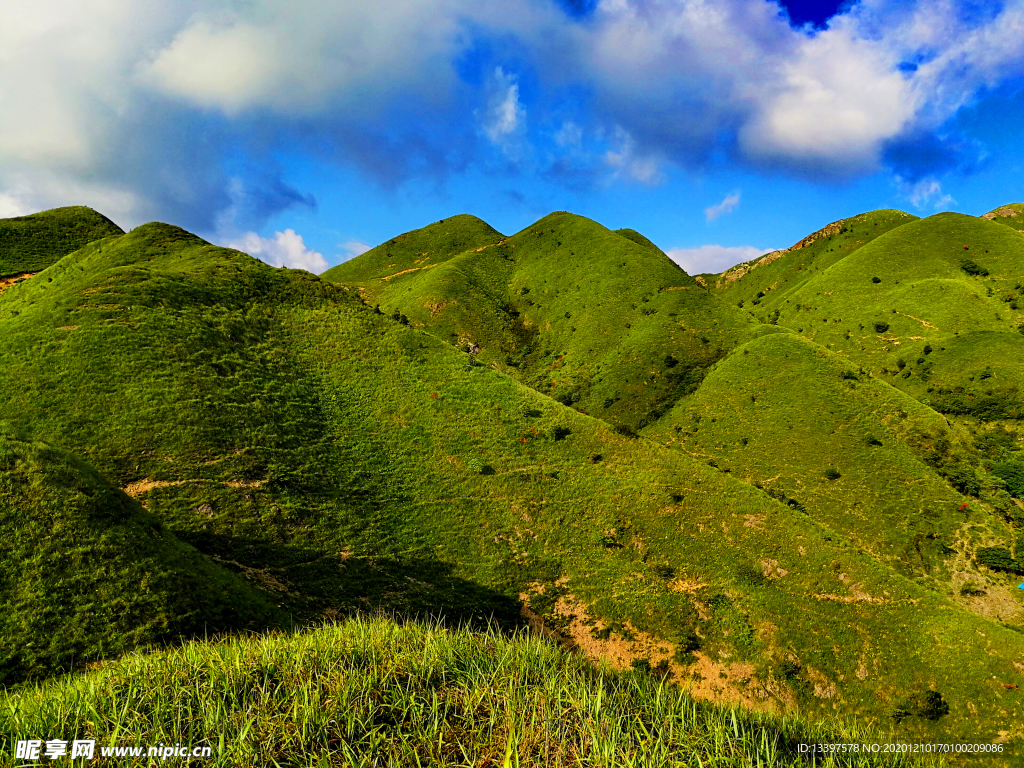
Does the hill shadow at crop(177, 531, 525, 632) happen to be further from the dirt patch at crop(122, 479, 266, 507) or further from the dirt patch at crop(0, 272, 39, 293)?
the dirt patch at crop(0, 272, 39, 293)

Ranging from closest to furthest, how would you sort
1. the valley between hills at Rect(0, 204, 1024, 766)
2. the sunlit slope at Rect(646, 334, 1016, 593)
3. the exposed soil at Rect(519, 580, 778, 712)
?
the valley between hills at Rect(0, 204, 1024, 766), the exposed soil at Rect(519, 580, 778, 712), the sunlit slope at Rect(646, 334, 1016, 593)

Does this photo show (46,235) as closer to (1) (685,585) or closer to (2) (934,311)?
(1) (685,585)

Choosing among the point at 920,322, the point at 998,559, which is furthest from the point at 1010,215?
the point at 998,559

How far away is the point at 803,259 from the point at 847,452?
128 m

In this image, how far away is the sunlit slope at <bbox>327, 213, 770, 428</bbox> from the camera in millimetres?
81125

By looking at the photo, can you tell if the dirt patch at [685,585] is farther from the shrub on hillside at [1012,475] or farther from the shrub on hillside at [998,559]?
the shrub on hillside at [1012,475]

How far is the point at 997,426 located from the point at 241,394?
104m

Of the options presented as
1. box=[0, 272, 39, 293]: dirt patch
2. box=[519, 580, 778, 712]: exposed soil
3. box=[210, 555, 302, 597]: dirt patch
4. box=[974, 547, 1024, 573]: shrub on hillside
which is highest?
box=[0, 272, 39, 293]: dirt patch

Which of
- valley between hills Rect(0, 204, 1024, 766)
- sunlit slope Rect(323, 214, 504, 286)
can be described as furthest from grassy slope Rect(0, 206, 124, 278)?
sunlit slope Rect(323, 214, 504, 286)

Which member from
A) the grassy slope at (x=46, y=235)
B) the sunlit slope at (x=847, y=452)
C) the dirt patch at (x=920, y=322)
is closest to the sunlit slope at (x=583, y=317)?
the sunlit slope at (x=847, y=452)

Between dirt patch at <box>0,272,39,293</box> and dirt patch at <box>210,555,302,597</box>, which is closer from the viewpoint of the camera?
dirt patch at <box>210,555,302,597</box>

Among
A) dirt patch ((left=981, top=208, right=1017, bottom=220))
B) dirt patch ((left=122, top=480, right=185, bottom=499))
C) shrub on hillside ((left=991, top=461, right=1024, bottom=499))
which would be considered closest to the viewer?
dirt patch ((left=122, top=480, right=185, bottom=499))

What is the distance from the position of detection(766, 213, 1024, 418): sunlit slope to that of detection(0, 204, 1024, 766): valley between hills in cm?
119

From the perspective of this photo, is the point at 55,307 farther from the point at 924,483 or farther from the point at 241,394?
the point at 924,483
